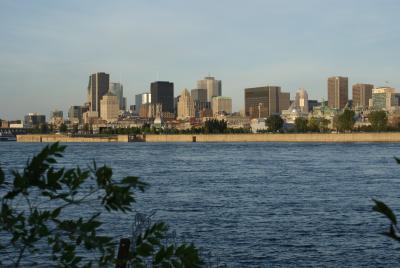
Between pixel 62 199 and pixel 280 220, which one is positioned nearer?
pixel 62 199

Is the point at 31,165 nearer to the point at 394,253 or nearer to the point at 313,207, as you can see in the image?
the point at 394,253

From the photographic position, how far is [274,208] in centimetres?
3578

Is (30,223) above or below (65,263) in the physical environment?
above

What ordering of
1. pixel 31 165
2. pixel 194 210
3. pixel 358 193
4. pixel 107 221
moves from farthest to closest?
pixel 358 193 < pixel 194 210 < pixel 107 221 < pixel 31 165

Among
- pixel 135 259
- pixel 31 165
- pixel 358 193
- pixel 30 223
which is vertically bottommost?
pixel 358 193

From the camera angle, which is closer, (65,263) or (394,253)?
(65,263)

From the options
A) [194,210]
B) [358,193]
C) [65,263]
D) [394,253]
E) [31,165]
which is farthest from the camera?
[358,193]

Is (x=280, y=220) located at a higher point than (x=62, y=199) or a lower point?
lower

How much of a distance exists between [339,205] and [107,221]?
13.7 meters

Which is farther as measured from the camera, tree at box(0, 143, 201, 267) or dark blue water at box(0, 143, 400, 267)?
dark blue water at box(0, 143, 400, 267)

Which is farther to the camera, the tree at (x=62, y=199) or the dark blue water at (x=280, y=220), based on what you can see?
the dark blue water at (x=280, y=220)

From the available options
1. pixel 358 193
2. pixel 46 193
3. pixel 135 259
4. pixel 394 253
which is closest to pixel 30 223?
pixel 46 193

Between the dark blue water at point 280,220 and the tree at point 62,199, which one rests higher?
the tree at point 62,199

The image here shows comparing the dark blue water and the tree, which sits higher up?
the tree
